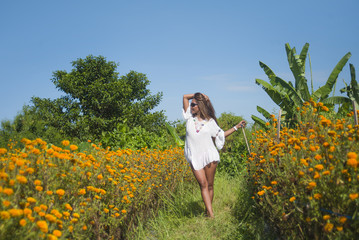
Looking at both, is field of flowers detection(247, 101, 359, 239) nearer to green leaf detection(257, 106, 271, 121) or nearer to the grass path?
the grass path

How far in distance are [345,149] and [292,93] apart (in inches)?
350

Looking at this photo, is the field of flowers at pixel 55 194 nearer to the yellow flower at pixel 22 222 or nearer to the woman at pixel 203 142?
the yellow flower at pixel 22 222

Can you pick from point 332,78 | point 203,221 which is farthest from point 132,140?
point 332,78

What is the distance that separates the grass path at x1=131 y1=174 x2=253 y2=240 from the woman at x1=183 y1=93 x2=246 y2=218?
0.31 meters

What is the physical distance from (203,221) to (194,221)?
0.75 feet

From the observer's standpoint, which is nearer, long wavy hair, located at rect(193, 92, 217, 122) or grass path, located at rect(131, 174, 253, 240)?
grass path, located at rect(131, 174, 253, 240)

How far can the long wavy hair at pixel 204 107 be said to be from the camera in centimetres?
472

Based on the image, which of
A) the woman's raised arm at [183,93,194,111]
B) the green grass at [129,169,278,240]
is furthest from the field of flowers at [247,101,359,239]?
the woman's raised arm at [183,93,194,111]

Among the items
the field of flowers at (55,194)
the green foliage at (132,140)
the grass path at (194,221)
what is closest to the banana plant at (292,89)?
the green foliage at (132,140)

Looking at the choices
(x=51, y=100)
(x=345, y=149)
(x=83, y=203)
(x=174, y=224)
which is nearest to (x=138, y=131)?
(x=174, y=224)

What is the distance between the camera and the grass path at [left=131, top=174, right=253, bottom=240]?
13.3 ft

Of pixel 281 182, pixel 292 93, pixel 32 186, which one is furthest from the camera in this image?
pixel 292 93

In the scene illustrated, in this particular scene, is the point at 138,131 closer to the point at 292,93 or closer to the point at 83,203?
the point at 292,93

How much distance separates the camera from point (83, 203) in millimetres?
2562
